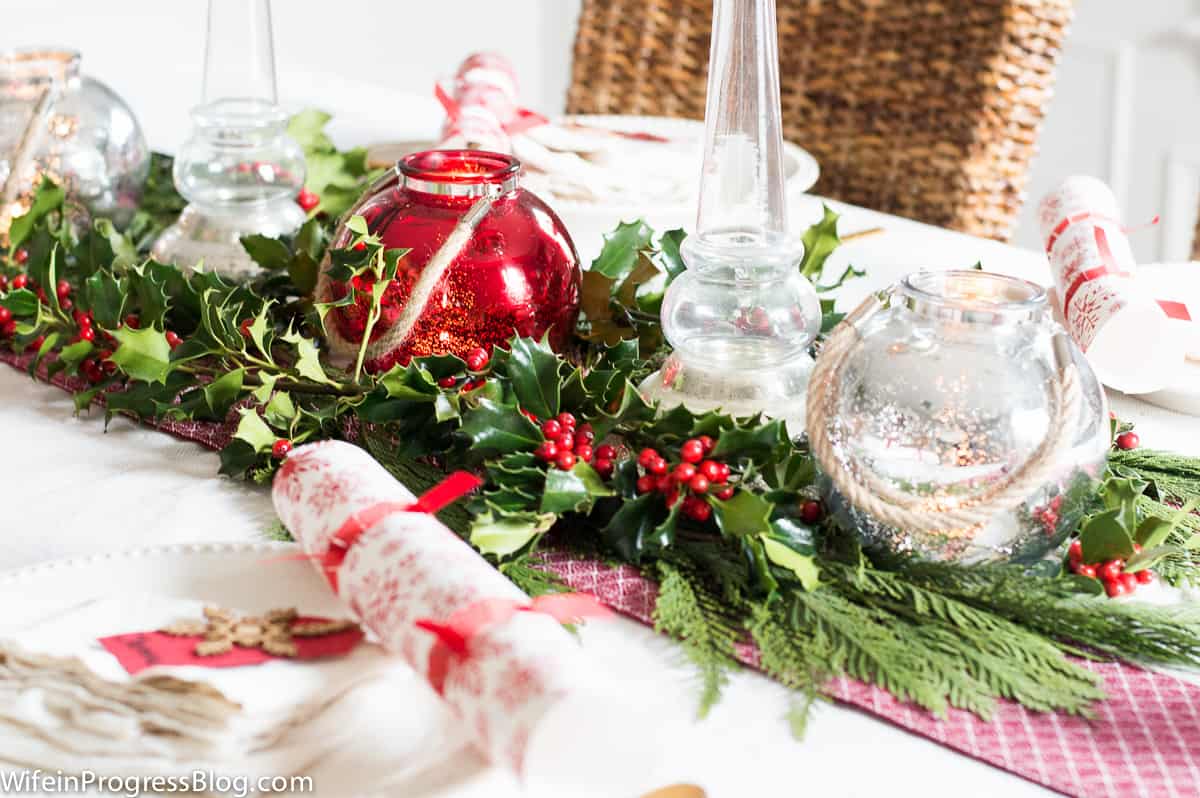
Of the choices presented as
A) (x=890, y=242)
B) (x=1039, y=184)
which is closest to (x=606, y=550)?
(x=890, y=242)

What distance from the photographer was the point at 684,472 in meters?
0.59

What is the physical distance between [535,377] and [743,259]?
13cm

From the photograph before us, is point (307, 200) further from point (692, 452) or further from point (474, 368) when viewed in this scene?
point (692, 452)

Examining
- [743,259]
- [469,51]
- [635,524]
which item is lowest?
[469,51]

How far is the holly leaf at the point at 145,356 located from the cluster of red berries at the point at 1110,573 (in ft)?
1.64

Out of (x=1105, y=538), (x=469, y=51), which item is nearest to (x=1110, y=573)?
(x=1105, y=538)

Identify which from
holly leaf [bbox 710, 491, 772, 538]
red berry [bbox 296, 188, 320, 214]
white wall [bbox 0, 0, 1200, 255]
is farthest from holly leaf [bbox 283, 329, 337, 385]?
white wall [bbox 0, 0, 1200, 255]

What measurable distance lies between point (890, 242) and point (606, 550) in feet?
2.02

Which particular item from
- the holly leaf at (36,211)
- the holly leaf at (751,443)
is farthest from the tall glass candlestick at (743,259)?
the holly leaf at (36,211)

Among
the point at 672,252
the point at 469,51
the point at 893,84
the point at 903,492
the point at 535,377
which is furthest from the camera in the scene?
the point at 469,51

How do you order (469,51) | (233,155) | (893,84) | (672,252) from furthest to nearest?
(469,51)
(893,84)
(233,155)
(672,252)

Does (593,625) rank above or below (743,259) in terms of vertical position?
below

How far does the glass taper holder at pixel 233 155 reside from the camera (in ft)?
3.11

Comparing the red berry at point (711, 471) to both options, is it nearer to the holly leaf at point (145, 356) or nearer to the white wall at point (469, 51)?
the holly leaf at point (145, 356)
